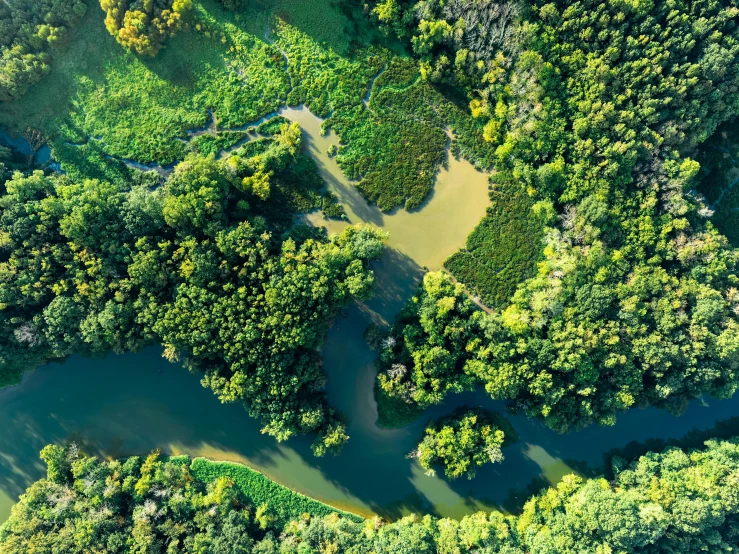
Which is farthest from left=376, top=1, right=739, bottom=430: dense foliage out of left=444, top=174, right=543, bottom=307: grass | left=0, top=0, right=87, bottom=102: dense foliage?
left=0, top=0, right=87, bottom=102: dense foliage

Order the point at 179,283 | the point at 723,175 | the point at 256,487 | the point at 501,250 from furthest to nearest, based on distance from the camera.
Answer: the point at 501,250, the point at 256,487, the point at 723,175, the point at 179,283

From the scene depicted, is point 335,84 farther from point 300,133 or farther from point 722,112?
point 722,112

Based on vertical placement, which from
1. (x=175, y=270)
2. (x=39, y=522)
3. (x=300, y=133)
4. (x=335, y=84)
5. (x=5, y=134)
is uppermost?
(x=335, y=84)

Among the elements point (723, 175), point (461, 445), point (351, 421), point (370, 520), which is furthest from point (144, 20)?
point (723, 175)

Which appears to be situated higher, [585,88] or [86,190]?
[585,88]

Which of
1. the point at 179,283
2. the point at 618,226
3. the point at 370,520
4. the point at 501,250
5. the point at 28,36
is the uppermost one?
the point at 618,226

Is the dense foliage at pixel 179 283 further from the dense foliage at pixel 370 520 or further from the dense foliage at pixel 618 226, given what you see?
the dense foliage at pixel 618 226

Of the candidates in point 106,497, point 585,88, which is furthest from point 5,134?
point 585,88

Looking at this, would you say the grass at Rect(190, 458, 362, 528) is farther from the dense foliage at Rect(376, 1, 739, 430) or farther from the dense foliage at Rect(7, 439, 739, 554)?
the dense foliage at Rect(376, 1, 739, 430)

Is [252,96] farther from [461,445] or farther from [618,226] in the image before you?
[461,445]
